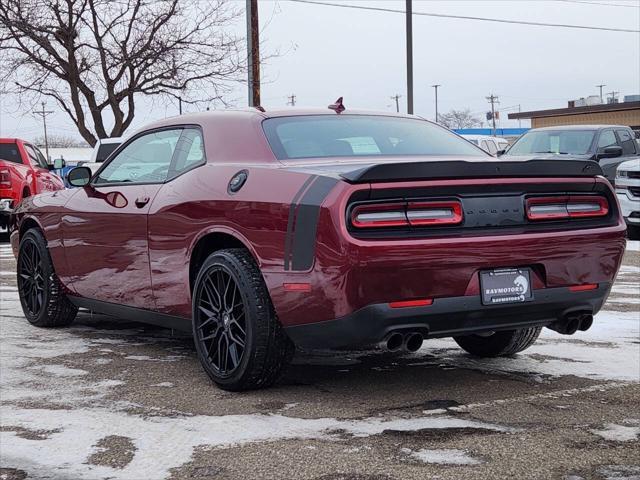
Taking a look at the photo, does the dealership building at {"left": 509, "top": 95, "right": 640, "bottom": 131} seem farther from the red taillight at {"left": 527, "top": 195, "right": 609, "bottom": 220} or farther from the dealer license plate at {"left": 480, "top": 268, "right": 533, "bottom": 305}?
the dealer license plate at {"left": 480, "top": 268, "right": 533, "bottom": 305}

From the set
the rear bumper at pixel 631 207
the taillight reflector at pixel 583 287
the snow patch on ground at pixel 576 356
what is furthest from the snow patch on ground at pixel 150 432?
the rear bumper at pixel 631 207

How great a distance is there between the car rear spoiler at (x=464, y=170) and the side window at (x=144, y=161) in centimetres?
174

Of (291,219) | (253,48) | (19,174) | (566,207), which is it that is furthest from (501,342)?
(253,48)

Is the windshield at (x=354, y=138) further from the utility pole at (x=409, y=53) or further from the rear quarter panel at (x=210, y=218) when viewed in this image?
the utility pole at (x=409, y=53)

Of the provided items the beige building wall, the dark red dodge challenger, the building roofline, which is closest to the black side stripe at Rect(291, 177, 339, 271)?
the dark red dodge challenger

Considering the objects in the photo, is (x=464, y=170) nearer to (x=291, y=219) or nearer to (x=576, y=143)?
(x=291, y=219)

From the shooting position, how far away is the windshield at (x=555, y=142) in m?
17.0

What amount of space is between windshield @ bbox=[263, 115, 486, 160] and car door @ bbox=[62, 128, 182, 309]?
0.83 m

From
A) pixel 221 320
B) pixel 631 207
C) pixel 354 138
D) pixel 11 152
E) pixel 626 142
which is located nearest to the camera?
pixel 221 320

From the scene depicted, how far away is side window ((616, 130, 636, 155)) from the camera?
17.9 m

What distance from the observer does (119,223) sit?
5.97m

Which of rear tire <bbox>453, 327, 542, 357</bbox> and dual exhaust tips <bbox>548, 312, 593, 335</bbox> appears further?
rear tire <bbox>453, 327, 542, 357</bbox>

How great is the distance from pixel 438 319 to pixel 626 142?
48.1 ft

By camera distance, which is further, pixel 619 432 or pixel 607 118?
pixel 607 118
